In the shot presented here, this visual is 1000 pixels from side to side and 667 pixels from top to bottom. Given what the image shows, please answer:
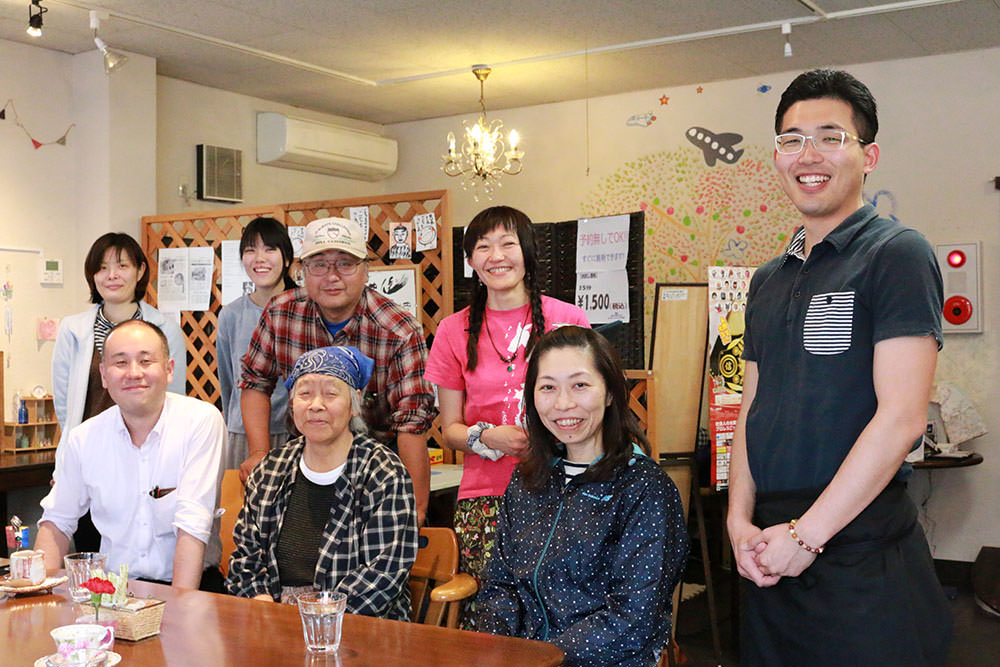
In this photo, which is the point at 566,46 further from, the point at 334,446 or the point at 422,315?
the point at 334,446

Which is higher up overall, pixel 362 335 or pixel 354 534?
pixel 362 335

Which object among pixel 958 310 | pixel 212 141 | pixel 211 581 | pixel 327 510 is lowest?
pixel 211 581

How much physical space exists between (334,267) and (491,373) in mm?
590

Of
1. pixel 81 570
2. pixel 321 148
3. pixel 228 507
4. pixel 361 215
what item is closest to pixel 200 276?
pixel 361 215

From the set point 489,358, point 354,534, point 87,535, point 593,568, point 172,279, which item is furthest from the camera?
point 172,279

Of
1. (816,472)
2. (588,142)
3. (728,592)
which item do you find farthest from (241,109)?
(816,472)

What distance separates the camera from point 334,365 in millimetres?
2459

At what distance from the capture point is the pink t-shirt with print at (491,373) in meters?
2.61

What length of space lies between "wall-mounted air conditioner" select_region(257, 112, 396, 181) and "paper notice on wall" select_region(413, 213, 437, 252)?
231cm

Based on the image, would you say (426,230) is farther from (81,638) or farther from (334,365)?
(81,638)

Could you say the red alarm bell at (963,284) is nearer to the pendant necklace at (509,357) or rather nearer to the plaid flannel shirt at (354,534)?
the pendant necklace at (509,357)

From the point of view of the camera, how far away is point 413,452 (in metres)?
2.77

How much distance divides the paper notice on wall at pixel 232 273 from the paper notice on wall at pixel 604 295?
5.93 ft

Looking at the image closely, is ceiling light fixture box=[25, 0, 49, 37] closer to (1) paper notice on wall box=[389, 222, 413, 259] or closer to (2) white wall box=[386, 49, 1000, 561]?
(1) paper notice on wall box=[389, 222, 413, 259]
